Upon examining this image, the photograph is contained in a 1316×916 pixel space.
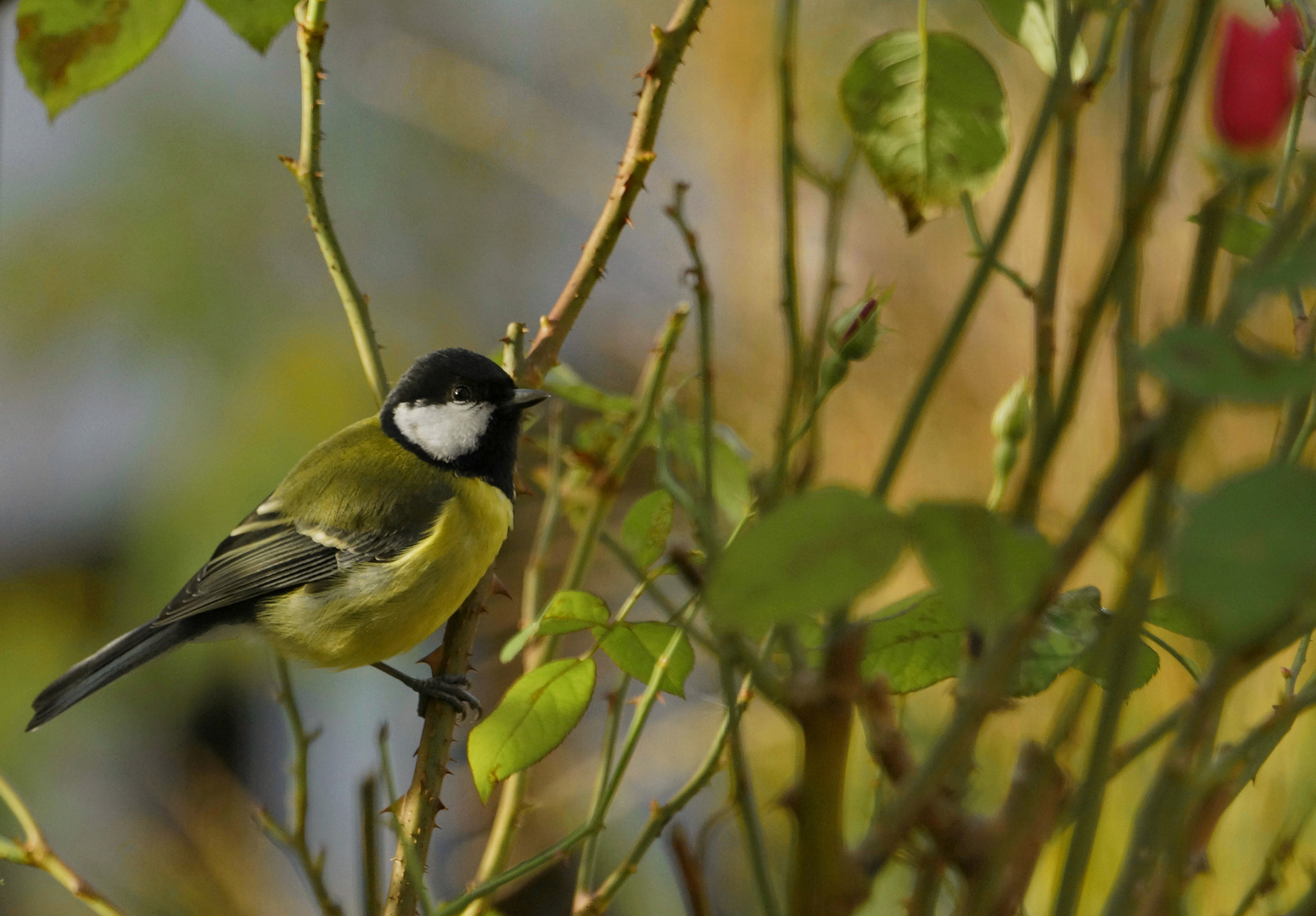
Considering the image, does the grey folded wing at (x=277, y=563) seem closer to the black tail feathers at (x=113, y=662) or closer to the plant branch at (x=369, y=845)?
the black tail feathers at (x=113, y=662)

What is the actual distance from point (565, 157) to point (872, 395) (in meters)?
1.09

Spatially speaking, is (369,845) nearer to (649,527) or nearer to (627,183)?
(649,527)

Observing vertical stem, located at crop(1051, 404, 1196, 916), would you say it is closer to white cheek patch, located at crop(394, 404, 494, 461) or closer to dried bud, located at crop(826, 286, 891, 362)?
dried bud, located at crop(826, 286, 891, 362)

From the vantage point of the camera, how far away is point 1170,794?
0.28 meters

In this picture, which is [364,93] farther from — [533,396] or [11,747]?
[533,396]

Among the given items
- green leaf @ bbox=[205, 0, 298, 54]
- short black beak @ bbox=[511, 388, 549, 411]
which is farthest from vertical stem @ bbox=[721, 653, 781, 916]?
short black beak @ bbox=[511, 388, 549, 411]

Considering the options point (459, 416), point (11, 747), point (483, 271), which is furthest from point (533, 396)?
point (483, 271)

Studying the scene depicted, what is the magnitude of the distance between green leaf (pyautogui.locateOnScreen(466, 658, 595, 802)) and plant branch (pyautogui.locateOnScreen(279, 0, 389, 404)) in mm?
469

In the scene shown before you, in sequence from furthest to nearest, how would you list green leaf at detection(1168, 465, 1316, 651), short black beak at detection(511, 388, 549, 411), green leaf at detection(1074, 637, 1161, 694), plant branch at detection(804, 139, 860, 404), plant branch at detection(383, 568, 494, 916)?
short black beak at detection(511, 388, 549, 411)
plant branch at detection(383, 568, 494, 916)
plant branch at detection(804, 139, 860, 404)
green leaf at detection(1074, 637, 1161, 694)
green leaf at detection(1168, 465, 1316, 651)

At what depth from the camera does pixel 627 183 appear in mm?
816

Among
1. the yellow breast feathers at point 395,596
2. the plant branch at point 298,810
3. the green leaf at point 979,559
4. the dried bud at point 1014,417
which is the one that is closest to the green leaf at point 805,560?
the green leaf at point 979,559

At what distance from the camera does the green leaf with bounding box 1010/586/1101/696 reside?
1.34 ft

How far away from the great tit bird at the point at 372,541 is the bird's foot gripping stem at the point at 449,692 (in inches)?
1.8

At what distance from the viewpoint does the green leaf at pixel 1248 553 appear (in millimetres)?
198
